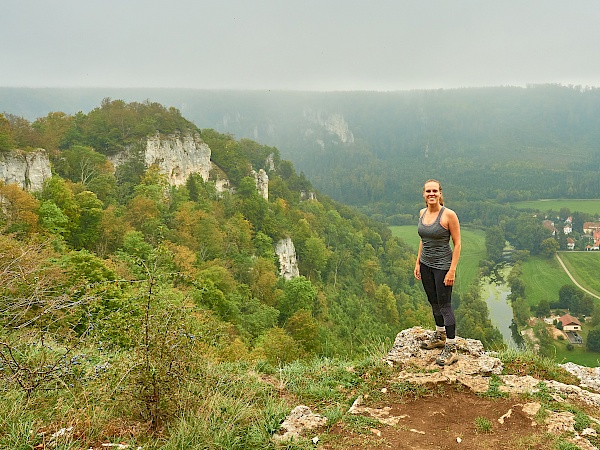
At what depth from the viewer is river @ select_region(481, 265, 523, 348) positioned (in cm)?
4653

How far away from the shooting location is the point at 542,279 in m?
67.4

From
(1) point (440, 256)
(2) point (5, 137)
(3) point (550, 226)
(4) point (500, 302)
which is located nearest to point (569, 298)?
(4) point (500, 302)

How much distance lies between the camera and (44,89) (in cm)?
12888

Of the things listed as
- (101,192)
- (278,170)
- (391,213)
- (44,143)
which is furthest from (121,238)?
(391,213)

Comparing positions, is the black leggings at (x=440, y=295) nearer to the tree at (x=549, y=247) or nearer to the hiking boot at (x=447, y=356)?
the hiking boot at (x=447, y=356)

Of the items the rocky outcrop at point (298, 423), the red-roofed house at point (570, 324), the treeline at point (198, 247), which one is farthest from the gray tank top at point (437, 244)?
the red-roofed house at point (570, 324)

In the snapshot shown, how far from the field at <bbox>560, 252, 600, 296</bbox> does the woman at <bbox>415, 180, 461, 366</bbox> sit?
225 feet

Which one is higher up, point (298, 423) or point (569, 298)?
point (298, 423)

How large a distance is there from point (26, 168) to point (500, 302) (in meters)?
60.6

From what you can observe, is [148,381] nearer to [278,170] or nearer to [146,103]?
[146,103]

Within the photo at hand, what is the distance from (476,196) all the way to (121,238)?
446 ft

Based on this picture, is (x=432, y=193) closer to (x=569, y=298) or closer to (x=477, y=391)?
(x=477, y=391)

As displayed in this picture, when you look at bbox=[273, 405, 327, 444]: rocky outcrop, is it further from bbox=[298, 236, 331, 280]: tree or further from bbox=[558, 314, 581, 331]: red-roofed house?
bbox=[558, 314, 581, 331]: red-roofed house

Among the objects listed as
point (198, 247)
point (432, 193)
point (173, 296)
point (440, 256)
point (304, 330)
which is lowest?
point (304, 330)
